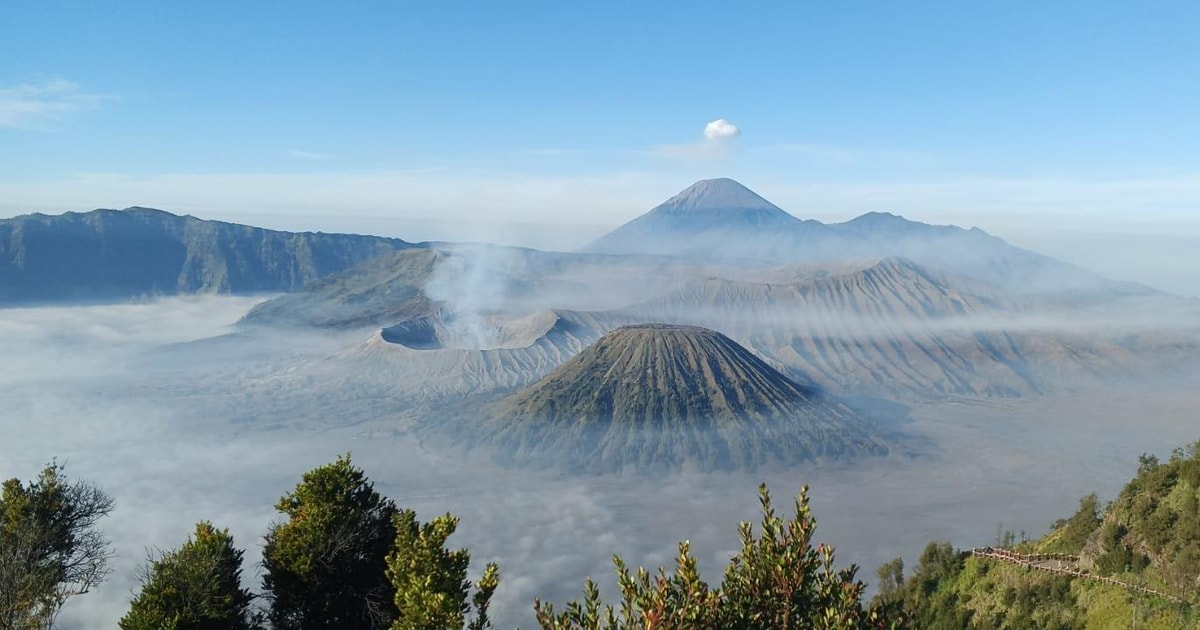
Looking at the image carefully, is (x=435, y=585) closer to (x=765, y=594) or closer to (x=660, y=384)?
(x=765, y=594)

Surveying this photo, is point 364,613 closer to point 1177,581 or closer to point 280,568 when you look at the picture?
point 280,568

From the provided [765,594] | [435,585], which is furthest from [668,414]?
[765,594]

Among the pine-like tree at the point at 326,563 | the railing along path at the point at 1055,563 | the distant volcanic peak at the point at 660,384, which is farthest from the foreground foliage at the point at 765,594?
the distant volcanic peak at the point at 660,384

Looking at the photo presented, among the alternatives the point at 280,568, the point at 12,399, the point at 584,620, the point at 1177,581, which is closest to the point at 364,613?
the point at 280,568

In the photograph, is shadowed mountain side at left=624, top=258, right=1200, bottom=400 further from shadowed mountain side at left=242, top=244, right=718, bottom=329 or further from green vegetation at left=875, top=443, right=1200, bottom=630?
green vegetation at left=875, top=443, right=1200, bottom=630

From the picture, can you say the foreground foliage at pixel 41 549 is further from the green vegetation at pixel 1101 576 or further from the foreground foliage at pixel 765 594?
the green vegetation at pixel 1101 576

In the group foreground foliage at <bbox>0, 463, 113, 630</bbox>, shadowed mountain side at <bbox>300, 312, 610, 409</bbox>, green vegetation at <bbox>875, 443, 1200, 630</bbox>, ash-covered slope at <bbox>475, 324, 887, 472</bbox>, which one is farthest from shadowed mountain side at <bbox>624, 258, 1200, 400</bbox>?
foreground foliage at <bbox>0, 463, 113, 630</bbox>
